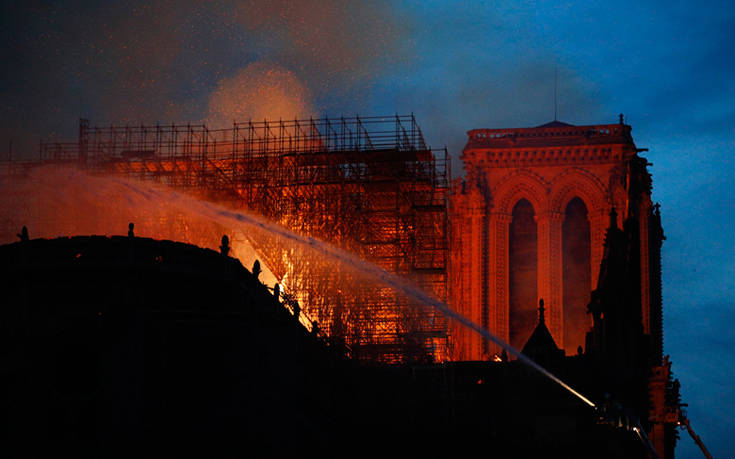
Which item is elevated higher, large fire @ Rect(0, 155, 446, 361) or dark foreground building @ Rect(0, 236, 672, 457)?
large fire @ Rect(0, 155, 446, 361)

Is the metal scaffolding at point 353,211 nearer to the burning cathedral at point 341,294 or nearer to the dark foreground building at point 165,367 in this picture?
the burning cathedral at point 341,294

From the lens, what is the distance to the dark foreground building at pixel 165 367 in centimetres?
3303

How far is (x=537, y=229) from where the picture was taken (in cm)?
6944

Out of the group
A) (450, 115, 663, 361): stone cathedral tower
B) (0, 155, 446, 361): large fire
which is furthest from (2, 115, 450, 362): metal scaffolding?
(450, 115, 663, 361): stone cathedral tower

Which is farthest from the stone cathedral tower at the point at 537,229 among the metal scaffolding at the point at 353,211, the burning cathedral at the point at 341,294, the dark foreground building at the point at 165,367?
the dark foreground building at the point at 165,367

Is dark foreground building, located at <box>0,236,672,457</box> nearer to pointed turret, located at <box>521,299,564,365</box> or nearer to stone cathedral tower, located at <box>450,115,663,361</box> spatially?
pointed turret, located at <box>521,299,564,365</box>

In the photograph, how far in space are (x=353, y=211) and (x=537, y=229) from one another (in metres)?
18.2

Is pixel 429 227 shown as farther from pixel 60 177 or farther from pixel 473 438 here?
pixel 60 177

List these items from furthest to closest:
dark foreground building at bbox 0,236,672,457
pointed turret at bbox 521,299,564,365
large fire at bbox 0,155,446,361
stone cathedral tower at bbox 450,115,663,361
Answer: stone cathedral tower at bbox 450,115,663,361 → pointed turret at bbox 521,299,564,365 → large fire at bbox 0,155,446,361 → dark foreground building at bbox 0,236,672,457

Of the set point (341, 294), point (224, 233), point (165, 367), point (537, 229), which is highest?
point (537, 229)

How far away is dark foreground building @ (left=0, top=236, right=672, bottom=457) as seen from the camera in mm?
33031

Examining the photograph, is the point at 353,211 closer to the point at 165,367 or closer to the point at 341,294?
the point at 341,294

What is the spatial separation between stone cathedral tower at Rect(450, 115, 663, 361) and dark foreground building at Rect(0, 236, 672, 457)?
995 inches

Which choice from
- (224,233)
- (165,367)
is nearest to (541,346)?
(224,233)
